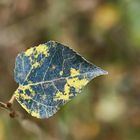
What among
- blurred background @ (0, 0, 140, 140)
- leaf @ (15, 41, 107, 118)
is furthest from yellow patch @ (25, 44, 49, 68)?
blurred background @ (0, 0, 140, 140)

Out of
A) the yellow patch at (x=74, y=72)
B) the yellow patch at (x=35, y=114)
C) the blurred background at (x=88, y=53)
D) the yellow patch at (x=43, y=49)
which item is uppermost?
the yellow patch at (x=43, y=49)

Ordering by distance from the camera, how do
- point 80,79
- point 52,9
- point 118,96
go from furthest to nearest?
1. point 52,9
2. point 118,96
3. point 80,79

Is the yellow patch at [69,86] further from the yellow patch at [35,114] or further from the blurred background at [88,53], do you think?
the blurred background at [88,53]

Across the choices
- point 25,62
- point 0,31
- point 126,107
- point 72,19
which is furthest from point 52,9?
point 25,62

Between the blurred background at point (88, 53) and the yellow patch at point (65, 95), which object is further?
the blurred background at point (88, 53)

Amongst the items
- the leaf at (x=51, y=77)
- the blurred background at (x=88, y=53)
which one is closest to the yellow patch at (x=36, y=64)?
the leaf at (x=51, y=77)

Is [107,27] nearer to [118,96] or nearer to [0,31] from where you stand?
Answer: [118,96]
